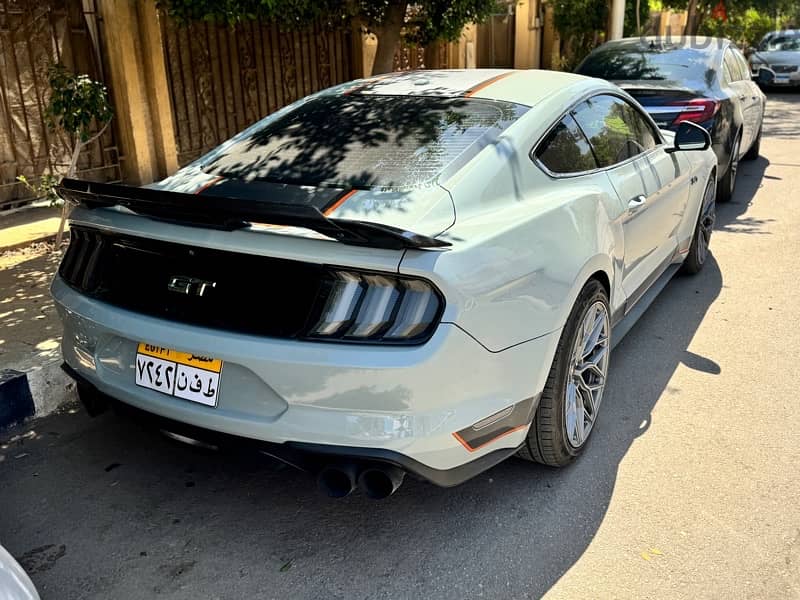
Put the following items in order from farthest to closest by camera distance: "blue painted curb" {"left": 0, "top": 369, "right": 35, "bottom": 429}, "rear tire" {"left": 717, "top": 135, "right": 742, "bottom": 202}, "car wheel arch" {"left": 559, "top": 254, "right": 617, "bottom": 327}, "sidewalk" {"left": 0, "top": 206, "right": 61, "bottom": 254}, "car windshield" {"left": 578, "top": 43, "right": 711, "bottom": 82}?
"rear tire" {"left": 717, "top": 135, "right": 742, "bottom": 202}
"car windshield" {"left": 578, "top": 43, "right": 711, "bottom": 82}
"sidewalk" {"left": 0, "top": 206, "right": 61, "bottom": 254}
"blue painted curb" {"left": 0, "top": 369, "right": 35, "bottom": 429}
"car wheel arch" {"left": 559, "top": 254, "right": 617, "bottom": 327}

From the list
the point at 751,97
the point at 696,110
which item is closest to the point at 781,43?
the point at 751,97

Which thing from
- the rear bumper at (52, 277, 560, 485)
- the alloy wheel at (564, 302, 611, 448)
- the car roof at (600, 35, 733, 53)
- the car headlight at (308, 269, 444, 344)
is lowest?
the alloy wheel at (564, 302, 611, 448)

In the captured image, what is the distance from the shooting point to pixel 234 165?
3.31 meters

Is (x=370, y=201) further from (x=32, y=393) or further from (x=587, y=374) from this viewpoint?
(x=32, y=393)

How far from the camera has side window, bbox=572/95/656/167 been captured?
3637 mm

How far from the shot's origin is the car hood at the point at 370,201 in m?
2.56

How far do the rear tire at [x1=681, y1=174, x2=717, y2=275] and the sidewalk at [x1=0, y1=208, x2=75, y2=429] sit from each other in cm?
423

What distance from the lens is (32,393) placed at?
12.3 ft

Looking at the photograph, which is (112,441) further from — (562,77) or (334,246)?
(562,77)

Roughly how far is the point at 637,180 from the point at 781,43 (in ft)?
64.3

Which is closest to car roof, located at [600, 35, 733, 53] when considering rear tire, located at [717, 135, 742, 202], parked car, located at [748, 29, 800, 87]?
rear tire, located at [717, 135, 742, 202]

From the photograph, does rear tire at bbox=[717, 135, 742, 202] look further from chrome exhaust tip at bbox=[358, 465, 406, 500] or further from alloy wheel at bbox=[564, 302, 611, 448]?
chrome exhaust tip at bbox=[358, 465, 406, 500]

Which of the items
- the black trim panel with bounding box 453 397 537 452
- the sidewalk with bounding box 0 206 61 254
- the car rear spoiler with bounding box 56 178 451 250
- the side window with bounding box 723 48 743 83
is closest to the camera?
the car rear spoiler with bounding box 56 178 451 250

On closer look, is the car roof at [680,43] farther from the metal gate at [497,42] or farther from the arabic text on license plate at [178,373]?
the metal gate at [497,42]
